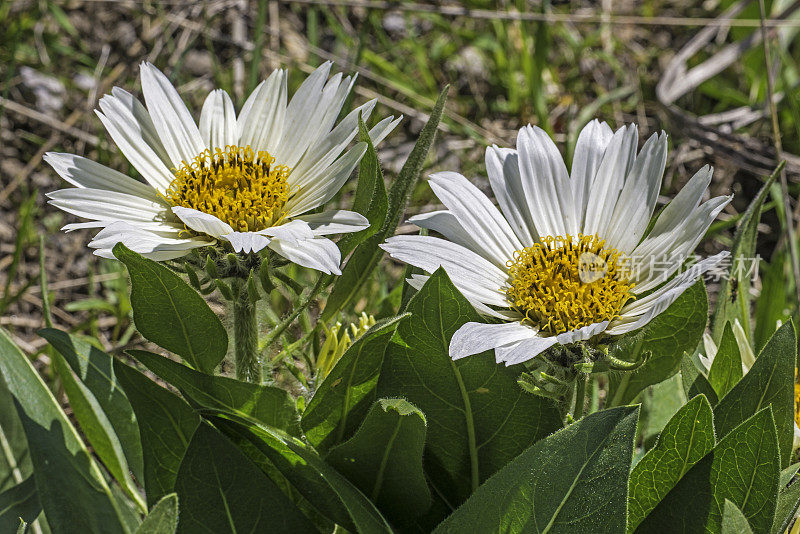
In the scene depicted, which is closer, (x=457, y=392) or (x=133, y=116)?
(x=457, y=392)

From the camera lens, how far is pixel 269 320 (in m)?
1.89

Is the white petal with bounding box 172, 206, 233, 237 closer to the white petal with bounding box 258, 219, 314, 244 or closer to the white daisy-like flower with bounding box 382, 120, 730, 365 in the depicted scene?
the white petal with bounding box 258, 219, 314, 244

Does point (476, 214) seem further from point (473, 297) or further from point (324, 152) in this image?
point (324, 152)

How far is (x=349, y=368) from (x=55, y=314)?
190 cm

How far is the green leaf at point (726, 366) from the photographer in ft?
5.72

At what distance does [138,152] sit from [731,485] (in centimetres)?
133

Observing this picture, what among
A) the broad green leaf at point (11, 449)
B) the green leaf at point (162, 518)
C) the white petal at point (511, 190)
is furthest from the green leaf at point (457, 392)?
the broad green leaf at point (11, 449)

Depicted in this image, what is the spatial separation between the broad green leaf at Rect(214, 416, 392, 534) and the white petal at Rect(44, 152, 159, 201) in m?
0.52

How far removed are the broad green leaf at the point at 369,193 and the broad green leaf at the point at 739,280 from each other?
0.84 meters

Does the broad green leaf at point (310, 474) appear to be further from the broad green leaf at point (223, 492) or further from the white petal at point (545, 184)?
the white petal at point (545, 184)

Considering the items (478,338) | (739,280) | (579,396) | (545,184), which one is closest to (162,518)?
(478,338)

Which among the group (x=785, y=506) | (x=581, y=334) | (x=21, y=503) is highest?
(x=581, y=334)

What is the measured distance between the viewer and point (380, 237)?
5.90ft

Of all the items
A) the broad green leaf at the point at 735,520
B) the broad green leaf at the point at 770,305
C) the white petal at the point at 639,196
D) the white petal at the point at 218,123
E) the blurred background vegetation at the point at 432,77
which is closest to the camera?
the broad green leaf at the point at 735,520
